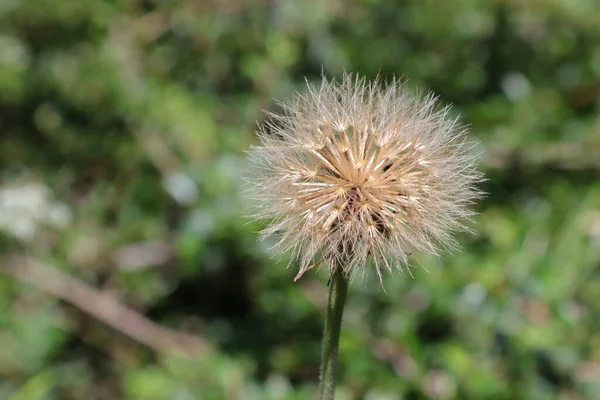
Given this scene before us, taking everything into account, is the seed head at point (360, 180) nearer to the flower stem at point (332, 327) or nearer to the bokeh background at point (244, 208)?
the flower stem at point (332, 327)

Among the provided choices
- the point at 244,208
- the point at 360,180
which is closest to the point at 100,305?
the point at 244,208

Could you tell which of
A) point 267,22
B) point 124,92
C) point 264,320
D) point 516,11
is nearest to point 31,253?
point 124,92

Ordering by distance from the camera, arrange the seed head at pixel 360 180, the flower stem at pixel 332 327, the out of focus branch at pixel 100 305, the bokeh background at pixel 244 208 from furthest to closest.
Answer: the out of focus branch at pixel 100 305, the bokeh background at pixel 244 208, the seed head at pixel 360 180, the flower stem at pixel 332 327

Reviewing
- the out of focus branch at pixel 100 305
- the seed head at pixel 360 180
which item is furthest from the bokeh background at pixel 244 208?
the seed head at pixel 360 180

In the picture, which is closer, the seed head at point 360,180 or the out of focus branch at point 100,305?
the seed head at point 360,180

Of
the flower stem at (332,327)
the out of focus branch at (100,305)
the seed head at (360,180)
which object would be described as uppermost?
the out of focus branch at (100,305)

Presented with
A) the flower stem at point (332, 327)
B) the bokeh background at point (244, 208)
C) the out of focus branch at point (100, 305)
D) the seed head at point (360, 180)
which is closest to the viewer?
the flower stem at point (332, 327)

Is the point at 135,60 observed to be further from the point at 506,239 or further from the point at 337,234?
the point at 337,234

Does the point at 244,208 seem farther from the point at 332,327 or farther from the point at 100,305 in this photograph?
Answer: the point at 332,327
